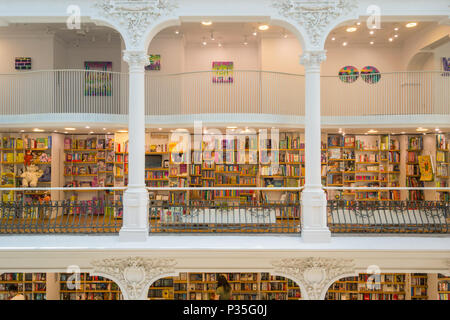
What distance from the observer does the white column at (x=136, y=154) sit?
6.80 meters

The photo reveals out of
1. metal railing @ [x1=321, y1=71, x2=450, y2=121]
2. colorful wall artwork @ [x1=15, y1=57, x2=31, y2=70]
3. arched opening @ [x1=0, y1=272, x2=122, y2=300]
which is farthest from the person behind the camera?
colorful wall artwork @ [x1=15, y1=57, x2=31, y2=70]

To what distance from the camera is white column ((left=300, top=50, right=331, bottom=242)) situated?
676cm

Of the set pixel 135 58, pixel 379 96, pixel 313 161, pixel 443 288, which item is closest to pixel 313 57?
pixel 313 161

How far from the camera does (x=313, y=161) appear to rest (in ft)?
22.6

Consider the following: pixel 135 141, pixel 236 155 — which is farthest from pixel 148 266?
pixel 236 155

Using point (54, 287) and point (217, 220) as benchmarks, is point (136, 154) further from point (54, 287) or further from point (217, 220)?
point (54, 287)

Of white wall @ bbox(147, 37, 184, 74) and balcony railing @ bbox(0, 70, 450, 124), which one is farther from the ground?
white wall @ bbox(147, 37, 184, 74)

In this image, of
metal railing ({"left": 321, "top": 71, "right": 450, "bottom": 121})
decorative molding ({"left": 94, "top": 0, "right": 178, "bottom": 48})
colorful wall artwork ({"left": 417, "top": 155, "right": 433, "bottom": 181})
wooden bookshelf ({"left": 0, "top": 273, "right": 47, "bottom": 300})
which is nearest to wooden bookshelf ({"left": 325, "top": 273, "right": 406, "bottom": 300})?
colorful wall artwork ({"left": 417, "top": 155, "right": 433, "bottom": 181})

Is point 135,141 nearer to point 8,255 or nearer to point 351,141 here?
point 8,255

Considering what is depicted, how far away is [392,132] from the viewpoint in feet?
34.1

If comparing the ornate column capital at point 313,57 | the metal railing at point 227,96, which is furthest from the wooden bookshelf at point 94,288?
the ornate column capital at point 313,57

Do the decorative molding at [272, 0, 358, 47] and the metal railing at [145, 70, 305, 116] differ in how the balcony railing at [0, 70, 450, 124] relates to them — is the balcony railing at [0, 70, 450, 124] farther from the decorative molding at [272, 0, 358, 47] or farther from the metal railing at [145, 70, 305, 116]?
the decorative molding at [272, 0, 358, 47]

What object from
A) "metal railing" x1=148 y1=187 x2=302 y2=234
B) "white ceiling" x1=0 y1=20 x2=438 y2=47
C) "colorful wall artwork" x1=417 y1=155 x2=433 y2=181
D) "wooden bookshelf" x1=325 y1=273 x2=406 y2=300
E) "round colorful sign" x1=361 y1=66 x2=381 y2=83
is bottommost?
"wooden bookshelf" x1=325 y1=273 x2=406 y2=300

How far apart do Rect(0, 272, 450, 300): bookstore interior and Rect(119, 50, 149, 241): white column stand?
9.02ft
